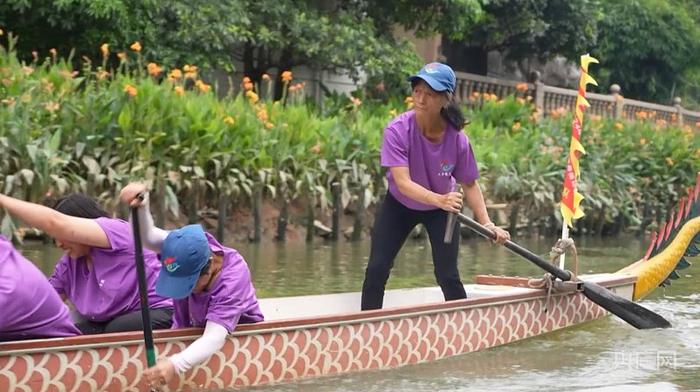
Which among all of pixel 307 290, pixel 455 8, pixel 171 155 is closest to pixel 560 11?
pixel 455 8

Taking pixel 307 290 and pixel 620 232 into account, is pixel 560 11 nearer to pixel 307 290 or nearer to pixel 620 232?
pixel 620 232

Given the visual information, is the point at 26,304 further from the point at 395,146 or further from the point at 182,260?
the point at 395,146

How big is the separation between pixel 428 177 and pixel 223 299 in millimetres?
2179

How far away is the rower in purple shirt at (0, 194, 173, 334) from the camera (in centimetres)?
584

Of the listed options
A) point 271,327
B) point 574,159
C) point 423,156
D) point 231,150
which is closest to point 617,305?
point 574,159

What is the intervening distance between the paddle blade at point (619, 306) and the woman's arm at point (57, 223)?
156 inches

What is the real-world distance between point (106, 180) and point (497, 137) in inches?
275

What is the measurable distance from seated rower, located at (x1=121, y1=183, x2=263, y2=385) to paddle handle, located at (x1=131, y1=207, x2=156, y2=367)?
0.06 meters

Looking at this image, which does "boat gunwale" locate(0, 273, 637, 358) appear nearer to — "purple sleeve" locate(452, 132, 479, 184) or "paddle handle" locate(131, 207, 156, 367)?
"paddle handle" locate(131, 207, 156, 367)

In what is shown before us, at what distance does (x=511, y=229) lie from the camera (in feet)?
A: 54.8

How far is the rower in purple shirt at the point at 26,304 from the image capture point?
5.44 m

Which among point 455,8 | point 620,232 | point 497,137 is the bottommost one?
point 620,232

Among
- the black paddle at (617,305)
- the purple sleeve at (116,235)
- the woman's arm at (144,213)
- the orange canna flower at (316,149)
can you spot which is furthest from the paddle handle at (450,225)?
the orange canna flower at (316,149)

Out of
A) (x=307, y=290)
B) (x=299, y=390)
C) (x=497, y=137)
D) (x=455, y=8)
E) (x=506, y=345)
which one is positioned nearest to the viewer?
(x=299, y=390)
